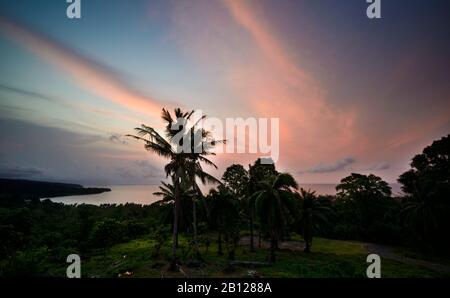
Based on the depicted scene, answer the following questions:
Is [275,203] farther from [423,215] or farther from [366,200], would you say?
[366,200]

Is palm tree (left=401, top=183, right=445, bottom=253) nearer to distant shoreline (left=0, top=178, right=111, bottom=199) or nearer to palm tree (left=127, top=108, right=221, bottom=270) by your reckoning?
palm tree (left=127, top=108, right=221, bottom=270)

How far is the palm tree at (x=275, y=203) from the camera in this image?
20750 millimetres

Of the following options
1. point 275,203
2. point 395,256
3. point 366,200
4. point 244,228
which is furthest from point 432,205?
point 244,228

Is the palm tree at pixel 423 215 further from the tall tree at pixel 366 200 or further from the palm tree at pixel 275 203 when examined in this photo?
the palm tree at pixel 275 203

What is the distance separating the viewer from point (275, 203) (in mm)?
20953

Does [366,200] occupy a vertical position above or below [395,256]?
above

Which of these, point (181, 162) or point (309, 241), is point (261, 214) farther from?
point (309, 241)

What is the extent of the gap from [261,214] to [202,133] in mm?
9251

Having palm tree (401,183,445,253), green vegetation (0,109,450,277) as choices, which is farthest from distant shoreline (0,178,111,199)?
palm tree (401,183,445,253)

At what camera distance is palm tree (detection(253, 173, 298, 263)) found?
20.8 meters

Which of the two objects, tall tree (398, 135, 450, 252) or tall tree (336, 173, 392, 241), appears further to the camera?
tall tree (336, 173, 392, 241)
